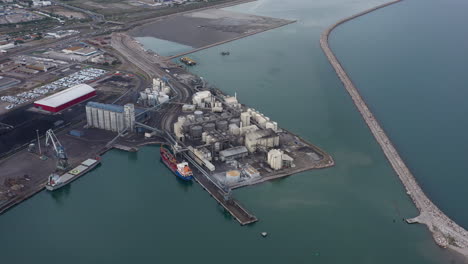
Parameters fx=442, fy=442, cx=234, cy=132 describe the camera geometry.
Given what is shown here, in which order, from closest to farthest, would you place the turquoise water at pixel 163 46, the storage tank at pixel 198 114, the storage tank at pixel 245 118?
the storage tank at pixel 245 118 → the storage tank at pixel 198 114 → the turquoise water at pixel 163 46

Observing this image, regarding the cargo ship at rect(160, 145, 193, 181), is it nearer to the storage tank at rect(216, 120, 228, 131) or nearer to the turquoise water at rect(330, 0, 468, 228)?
the storage tank at rect(216, 120, 228, 131)

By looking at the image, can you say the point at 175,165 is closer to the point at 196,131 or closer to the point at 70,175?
the point at 196,131

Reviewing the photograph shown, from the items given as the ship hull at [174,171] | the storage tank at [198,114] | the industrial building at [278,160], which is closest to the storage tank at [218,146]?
the ship hull at [174,171]

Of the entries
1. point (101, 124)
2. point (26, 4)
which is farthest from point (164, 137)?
point (26, 4)

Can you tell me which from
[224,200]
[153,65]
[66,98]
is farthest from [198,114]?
[153,65]

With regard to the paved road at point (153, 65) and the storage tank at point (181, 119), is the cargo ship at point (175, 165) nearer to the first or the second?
the storage tank at point (181, 119)

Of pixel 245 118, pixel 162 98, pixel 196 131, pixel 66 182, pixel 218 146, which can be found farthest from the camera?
pixel 162 98

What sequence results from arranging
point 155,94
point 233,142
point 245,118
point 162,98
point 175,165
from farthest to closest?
1. point 155,94
2. point 162,98
3. point 245,118
4. point 233,142
5. point 175,165
